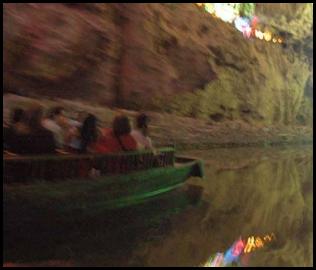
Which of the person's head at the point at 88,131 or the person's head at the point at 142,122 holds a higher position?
the person's head at the point at 142,122

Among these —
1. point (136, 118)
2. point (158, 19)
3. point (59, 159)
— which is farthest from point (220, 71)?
point (59, 159)

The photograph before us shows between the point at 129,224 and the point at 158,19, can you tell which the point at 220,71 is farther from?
the point at 129,224

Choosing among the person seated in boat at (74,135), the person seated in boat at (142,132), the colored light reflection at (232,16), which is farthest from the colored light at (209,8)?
the person seated in boat at (74,135)

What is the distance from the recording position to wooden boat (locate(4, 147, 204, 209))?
4.01 metres

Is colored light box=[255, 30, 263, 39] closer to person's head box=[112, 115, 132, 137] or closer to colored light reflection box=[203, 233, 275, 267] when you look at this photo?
person's head box=[112, 115, 132, 137]

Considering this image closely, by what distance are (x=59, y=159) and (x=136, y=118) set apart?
1751 mm

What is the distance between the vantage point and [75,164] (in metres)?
4.46

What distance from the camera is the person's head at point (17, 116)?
4254 mm

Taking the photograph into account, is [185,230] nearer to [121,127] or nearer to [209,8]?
[121,127]

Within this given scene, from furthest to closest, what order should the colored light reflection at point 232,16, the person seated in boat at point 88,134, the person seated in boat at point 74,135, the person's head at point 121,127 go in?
the colored light reflection at point 232,16
the person's head at point 121,127
the person seated in boat at point 88,134
the person seated in boat at point 74,135

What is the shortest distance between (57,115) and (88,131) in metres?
0.41

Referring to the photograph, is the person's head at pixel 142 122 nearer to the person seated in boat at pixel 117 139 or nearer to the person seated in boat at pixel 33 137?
the person seated in boat at pixel 117 139

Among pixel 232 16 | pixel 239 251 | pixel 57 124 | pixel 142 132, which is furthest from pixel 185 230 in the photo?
pixel 232 16

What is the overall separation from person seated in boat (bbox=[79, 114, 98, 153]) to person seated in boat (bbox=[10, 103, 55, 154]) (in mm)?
395
